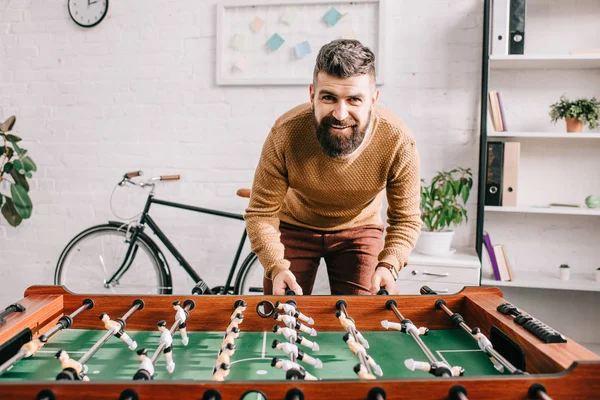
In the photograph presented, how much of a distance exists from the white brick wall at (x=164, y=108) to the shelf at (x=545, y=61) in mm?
209

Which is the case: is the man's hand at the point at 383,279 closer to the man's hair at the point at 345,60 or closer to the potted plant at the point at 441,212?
the man's hair at the point at 345,60

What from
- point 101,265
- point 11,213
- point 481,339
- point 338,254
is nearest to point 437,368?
point 481,339

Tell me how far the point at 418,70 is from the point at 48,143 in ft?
8.05

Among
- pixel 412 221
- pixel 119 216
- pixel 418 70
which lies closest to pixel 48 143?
pixel 119 216

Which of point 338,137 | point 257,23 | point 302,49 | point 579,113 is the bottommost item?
point 338,137

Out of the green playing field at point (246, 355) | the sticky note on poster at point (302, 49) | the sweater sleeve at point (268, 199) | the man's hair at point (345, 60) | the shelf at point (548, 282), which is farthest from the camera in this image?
the sticky note on poster at point (302, 49)

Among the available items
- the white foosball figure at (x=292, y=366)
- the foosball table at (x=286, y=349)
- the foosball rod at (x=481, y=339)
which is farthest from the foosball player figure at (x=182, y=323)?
the foosball rod at (x=481, y=339)

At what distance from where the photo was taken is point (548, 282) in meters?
2.80

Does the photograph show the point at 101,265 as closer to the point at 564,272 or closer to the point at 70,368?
the point at 70,368

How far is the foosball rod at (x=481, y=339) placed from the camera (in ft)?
3.17

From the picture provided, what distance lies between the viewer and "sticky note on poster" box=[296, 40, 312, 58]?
312 cm

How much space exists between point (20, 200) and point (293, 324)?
2.63 metres

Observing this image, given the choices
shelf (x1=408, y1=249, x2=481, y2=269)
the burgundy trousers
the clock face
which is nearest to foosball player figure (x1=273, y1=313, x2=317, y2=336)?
the burgundy trousers

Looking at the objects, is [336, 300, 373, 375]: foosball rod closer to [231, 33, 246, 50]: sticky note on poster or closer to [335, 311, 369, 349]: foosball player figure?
[335, 311, 369, 349]: foosball player figure
